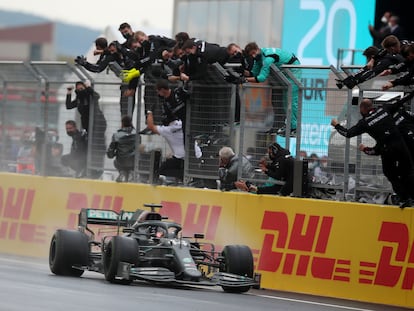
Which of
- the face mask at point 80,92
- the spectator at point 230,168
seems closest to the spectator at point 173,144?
the spectator at point 230,168

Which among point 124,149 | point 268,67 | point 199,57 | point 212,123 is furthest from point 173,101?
point 268,67

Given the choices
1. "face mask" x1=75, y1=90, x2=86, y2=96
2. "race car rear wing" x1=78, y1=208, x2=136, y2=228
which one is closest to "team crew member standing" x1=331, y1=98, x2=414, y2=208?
"race car rear wing" x1=78, y1=208, x2=136, y2=228

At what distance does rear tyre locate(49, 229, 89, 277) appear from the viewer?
1560 cm

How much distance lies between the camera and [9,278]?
48.9 ft

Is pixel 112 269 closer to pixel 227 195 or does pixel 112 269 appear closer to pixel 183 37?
pixel 227 195

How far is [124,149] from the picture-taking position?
735 inches

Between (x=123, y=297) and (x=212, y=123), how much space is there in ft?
15.9

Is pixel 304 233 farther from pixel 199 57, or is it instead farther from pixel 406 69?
pixel 199 57

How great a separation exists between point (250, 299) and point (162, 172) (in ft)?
14.2

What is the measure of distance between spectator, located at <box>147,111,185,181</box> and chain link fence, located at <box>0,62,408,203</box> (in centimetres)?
14

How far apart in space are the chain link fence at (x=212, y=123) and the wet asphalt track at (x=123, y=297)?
1.80 m

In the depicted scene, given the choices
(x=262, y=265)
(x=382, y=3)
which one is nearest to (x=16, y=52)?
(x=382, y=3)

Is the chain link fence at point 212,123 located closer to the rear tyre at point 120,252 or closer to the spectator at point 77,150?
the spectator at point 77,150

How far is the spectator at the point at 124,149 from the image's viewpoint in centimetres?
1858
